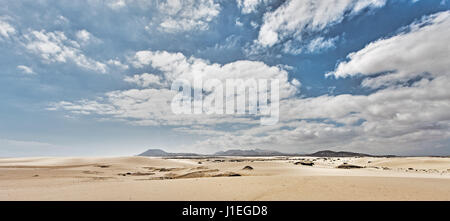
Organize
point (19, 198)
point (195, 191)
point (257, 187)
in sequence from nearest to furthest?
point (19, 198) → point (195, 191) → point (257, 187)

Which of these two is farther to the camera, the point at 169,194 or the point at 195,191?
the point at 195,191

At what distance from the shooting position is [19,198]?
1088 centimetres
